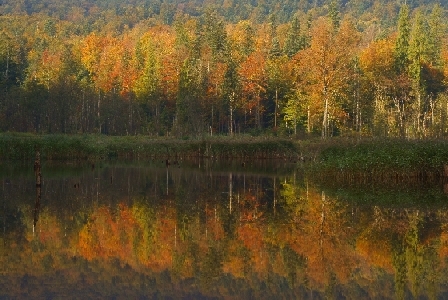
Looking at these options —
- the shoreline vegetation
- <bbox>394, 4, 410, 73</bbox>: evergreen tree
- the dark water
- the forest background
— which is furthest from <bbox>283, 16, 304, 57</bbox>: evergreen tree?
the dark water

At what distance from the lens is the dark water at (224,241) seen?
40.4 ft

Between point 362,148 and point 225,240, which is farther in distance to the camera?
point 362,148

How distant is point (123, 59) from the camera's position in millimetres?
97625

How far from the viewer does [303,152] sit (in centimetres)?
4309

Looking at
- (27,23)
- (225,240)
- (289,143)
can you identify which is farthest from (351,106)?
(27,23)

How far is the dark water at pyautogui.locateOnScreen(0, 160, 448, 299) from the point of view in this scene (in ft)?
40.4

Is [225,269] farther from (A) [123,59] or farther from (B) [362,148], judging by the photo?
(A) [123,59]

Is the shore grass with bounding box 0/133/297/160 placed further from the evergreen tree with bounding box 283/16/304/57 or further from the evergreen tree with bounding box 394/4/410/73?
the evergreen tree with bounding box 283/16/304/57

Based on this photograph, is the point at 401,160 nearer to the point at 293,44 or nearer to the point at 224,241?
the point at 224,241

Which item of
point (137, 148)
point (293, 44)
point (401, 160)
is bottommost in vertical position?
point (401, 160)

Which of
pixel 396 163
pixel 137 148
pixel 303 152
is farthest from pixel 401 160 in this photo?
pixel 137 148

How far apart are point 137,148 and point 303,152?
10960 millimetres

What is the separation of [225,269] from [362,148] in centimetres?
1510

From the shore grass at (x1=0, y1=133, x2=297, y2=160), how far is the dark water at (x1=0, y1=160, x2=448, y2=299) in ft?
35.9
